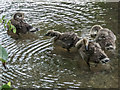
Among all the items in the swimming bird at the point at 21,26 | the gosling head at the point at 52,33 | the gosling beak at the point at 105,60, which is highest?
the swimming bird at the point at 21,26

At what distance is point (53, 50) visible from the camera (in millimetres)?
6074

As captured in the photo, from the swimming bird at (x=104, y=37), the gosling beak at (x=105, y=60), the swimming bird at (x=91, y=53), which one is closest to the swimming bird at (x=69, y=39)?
the swimming bird at (x=91, y=53)

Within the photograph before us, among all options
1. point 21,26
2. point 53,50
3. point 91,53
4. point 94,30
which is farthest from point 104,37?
point 21,26

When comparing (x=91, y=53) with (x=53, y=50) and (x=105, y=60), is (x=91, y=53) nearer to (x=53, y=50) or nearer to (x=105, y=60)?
(x=105, y=60)

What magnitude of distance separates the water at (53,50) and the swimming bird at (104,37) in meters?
0.21

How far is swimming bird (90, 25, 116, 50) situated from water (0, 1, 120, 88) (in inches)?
8.2

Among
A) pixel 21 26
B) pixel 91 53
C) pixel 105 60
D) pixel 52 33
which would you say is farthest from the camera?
pixel 21 26

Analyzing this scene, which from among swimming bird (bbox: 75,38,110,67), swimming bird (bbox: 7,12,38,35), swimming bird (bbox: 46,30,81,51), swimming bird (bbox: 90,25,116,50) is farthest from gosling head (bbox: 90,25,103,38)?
swimming bird (bbox: 7,12,38,35)

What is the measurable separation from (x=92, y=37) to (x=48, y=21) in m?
1.56

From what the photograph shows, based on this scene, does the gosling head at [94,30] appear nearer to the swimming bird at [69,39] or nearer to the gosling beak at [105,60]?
the swimming bird at [69,39]

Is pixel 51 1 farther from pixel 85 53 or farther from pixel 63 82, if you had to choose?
pixel 63 82

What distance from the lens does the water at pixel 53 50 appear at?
15.8 ft

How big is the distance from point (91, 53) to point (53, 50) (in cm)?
113

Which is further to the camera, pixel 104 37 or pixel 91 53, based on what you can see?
pixel 104 37
